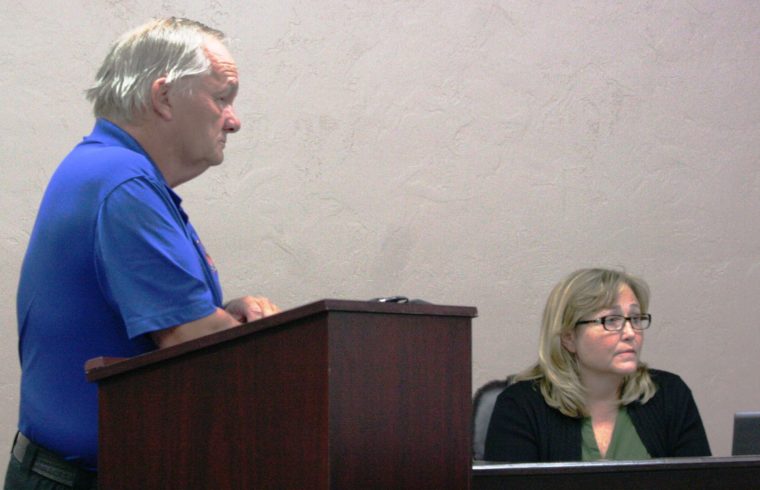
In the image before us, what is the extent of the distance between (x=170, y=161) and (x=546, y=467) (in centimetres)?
87

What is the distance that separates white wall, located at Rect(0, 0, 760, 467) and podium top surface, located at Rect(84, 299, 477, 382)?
1823 millimetres

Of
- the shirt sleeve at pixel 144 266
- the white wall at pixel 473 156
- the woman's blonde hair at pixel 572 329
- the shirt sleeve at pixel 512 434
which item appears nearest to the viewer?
the shirt sleeve at pixel 144 266

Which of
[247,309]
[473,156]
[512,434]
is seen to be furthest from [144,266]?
[473,156]

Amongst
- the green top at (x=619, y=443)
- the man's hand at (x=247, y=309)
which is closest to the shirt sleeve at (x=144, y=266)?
the man's hand at (x=247, y=309)

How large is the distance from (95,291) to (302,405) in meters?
0.50

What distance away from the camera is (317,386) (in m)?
1.46

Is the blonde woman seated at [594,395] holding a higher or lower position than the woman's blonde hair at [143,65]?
lower

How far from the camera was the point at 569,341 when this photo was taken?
3270 mm

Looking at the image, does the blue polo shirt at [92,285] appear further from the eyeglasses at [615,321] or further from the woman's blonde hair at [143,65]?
the eyeglasses at [615,321]

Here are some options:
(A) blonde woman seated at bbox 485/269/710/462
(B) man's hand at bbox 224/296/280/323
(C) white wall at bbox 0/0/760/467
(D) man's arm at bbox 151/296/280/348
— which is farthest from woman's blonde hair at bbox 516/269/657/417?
(D) man's arm at bbox 151/296/280/348

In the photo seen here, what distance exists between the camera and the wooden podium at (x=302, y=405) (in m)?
1.47

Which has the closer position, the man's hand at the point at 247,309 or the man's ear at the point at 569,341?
the man's hand at the point at 247,309

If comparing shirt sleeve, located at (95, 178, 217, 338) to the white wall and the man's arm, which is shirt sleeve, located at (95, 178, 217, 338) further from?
the white wall

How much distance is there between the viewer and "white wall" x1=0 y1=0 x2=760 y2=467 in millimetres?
3445
